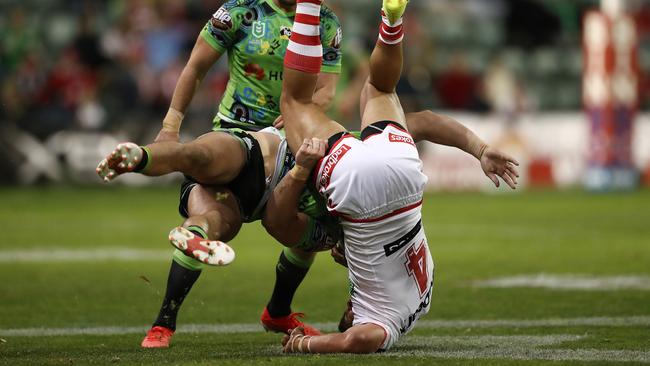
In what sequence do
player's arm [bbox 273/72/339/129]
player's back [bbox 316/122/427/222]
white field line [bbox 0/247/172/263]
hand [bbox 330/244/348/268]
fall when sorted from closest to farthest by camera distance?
player's back [bbox 316/122/427/222], hand [bbox 330/244/348/268], player's arm [bbox 273/72/339/129], white field line [bbox 0/247/172/263]

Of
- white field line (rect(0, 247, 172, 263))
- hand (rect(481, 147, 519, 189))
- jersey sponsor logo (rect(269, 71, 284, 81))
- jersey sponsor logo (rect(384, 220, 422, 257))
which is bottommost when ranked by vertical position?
white field line (rect(0, 247, 172, 263))

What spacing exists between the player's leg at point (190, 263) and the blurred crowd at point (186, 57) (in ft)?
39.1

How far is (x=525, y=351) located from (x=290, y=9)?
8.70 ft

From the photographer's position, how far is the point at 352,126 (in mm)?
20688

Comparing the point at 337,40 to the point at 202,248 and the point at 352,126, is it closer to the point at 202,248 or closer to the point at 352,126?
the point at 202,248

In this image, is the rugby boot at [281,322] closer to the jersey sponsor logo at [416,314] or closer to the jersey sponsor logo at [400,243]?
the jersey sponsor logo at [416,314]

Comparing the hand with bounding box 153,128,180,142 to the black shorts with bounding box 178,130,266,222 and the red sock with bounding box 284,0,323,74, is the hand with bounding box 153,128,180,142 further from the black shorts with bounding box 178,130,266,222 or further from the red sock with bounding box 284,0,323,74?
the red sock with bounding box 284,0,323,74

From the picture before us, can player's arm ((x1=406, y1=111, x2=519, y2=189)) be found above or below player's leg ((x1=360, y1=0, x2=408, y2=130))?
below

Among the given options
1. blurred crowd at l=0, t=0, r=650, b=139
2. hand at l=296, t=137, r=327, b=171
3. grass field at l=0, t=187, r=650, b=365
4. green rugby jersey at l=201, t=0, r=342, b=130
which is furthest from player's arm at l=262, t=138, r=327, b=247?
blurred crowd at l=0, t=0, r=650, b=139

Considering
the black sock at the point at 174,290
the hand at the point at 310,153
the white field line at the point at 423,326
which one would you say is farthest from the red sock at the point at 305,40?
the white field line at the point at 423,326

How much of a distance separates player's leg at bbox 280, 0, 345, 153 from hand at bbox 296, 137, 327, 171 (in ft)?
0.79

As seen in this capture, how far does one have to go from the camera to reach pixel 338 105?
1730 centimetres

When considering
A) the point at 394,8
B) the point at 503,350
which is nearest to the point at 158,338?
the point at 503,350

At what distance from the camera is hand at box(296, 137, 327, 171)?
6648 millimetres
